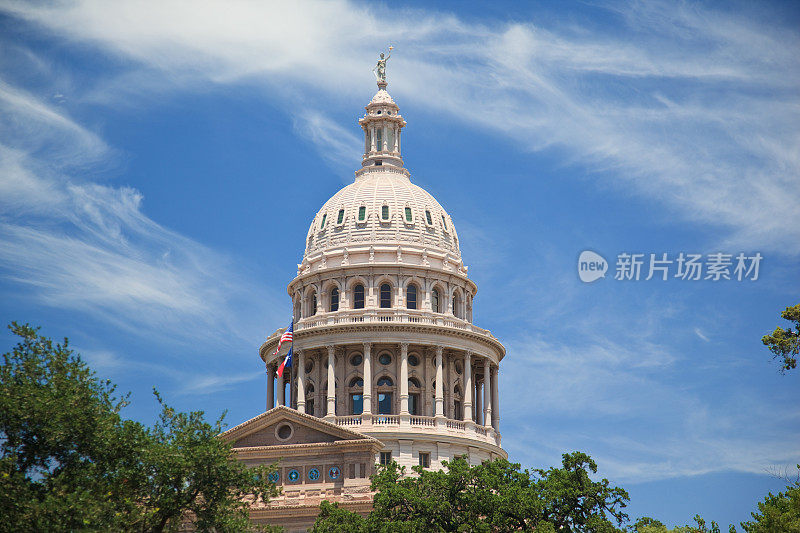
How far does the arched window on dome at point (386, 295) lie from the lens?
106250 mm

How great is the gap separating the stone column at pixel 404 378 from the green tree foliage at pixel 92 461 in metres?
46.7

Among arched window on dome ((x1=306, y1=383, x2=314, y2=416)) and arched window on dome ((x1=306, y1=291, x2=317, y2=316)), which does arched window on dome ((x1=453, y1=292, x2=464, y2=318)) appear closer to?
arched window on dome ((x1=306, y1=291, x2=317, y2=316))

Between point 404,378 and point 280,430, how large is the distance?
18148 millimetres

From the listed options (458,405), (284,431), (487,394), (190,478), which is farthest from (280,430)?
(190,478)

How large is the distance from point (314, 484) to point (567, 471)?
713 inches

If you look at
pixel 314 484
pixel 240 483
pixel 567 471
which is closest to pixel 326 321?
pixel 314 484

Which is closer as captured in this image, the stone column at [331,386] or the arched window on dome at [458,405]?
the stone column at [331,386]

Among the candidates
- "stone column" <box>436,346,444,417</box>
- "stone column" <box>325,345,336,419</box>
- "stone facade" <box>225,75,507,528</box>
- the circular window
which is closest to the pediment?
the circular window

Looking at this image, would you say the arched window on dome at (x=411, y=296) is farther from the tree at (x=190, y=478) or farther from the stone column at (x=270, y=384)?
the tree at (x=190, y=478)

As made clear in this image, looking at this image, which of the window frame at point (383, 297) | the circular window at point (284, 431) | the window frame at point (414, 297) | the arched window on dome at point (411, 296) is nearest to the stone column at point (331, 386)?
the window frame at point (383, 297)

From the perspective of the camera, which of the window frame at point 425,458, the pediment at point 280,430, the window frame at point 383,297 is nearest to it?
the pediment at point 280,430

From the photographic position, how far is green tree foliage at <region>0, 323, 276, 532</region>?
46812mm

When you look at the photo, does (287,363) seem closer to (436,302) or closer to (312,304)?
(312,304)

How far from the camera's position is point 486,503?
69.4 m
